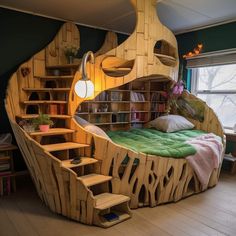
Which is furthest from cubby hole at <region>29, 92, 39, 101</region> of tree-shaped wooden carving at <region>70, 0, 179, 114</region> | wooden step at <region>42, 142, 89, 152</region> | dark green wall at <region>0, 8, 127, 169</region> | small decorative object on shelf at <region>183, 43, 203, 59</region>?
small decorative object on shelf at <region>183, 43, 203, 59</region>

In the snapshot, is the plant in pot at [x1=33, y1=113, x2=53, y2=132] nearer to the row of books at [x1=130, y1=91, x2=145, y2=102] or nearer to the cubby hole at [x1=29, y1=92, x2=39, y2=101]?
the cubby hole at [x1=29, y1=92, x2=39, y2=101]

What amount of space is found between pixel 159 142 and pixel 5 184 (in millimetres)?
2173

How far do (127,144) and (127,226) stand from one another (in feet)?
3.42

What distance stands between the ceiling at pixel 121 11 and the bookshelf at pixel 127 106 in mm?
1218

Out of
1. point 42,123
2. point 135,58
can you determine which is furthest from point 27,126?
point 135,58

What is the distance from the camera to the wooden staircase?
7.59 ft

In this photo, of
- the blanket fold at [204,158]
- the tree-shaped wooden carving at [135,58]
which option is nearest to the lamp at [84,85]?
the tree-shaped wooden carving at [135,58]

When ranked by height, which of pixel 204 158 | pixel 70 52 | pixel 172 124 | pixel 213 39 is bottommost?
pixel 204 158

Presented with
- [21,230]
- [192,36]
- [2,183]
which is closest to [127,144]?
[21,230]

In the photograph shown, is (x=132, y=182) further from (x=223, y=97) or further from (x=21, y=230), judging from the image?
(x=223, y=97)

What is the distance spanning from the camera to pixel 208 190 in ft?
10.6

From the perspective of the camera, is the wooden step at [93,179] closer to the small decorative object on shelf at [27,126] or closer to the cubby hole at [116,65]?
the small decorative object on shelf at [27,126]

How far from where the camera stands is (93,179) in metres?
2.45

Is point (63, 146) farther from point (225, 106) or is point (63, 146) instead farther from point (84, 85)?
point (225, 106)
